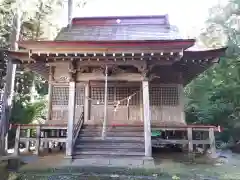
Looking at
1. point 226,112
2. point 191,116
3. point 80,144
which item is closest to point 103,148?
point 80,144

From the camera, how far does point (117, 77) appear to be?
26.0 ft

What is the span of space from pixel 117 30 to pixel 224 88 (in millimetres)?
6590

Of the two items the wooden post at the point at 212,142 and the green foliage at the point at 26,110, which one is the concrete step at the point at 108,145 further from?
the green foliage at the point at 26,110

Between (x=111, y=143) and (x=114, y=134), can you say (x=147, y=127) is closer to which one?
(x=111, y=143)

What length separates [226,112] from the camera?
13039mm

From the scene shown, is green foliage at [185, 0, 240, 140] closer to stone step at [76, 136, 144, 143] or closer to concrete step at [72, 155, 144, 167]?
stone step at [76, 136, 144, 143]

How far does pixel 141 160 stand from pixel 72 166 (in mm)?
1980

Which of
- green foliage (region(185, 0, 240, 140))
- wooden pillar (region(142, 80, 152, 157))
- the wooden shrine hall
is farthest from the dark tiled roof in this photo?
green foliage (region(185, 0, 240, 140))

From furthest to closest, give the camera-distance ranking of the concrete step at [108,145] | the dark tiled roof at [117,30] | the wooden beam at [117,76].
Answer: the dark tiled roof at [117,30] → the concrete step at [108,145] → the wooden beam at [117,76]

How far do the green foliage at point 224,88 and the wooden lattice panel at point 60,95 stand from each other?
7702 mm

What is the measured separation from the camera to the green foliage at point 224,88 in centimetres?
1281

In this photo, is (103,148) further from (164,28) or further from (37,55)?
(164,28)

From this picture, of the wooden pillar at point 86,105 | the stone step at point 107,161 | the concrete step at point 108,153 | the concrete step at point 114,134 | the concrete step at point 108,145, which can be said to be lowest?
the stone step at point 107,161

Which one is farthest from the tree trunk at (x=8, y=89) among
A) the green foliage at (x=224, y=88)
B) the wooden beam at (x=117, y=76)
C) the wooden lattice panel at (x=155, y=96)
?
the green foliage at (x=224, y=88)
